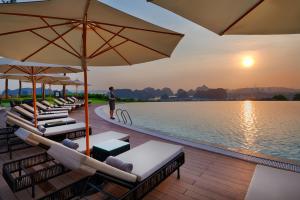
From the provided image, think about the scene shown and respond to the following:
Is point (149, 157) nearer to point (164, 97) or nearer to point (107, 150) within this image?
point (107, 150)

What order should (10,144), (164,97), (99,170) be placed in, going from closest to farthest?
1. (99,170)
2. (10,144)
3. (164,97)

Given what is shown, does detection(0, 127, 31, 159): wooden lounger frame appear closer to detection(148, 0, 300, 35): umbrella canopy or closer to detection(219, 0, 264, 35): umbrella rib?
detection(148, 0, 300, 35): umbrella canopy

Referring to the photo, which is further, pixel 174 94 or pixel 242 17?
pixel 174 94

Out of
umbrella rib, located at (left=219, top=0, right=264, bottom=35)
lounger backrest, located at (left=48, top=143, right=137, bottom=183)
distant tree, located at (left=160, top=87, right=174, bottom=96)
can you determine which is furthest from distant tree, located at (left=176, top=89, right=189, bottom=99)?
lounger backrest, located at (left=48, top=143, right=137, bottom=183)

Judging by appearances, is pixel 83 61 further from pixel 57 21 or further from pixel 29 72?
pixel 29 72

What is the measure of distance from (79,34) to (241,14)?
2770 millimetres

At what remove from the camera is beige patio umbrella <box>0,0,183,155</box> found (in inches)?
76.9

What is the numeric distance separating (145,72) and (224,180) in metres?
25.8

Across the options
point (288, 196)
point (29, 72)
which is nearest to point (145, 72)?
point (29, 72)

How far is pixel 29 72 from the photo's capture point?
228 inches

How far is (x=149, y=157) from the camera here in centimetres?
299

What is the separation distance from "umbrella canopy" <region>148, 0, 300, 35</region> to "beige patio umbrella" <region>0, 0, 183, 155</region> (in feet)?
2.22

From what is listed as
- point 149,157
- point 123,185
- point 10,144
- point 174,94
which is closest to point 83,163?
point 123,185

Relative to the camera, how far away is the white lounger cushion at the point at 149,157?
2494 millimetres
